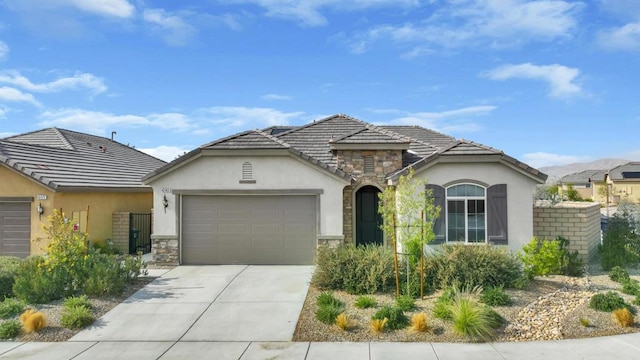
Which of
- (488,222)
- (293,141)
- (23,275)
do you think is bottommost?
(23,275)

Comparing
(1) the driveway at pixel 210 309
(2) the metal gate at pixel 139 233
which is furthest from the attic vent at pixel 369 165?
(2) the metal gate at pixel 139 233

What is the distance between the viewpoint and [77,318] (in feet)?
27.3

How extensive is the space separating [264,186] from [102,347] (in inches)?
267

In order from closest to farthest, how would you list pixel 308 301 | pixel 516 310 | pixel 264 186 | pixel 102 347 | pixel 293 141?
pixel 102 347, pixel 516 310, pixel 308 301, pixel 264 186, pixel 293 141

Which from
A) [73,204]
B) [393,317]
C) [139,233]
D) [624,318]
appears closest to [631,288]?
[624,318]

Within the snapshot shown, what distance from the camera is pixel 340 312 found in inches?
329

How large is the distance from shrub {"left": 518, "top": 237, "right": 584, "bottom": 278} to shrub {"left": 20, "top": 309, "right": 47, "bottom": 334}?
1098 centimetres

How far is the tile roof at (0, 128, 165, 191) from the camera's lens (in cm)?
1406

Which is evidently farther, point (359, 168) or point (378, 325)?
point (359, 168)

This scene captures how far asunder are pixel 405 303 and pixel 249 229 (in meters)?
6.26

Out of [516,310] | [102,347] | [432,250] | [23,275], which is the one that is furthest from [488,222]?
[23,275]

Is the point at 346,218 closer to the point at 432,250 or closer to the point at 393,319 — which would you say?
the point at 432,250

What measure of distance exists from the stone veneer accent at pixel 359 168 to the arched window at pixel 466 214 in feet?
7.96

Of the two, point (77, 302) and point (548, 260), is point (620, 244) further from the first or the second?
point (77, 302)
